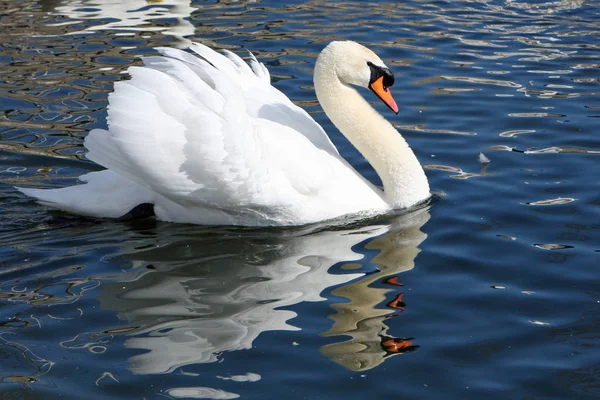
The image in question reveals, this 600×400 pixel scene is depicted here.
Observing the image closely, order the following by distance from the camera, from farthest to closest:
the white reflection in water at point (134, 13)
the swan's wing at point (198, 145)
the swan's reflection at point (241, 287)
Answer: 1. the white reflection in water at point (134, 13)
2. the swan's wing at point (198, 145)
3. the swan's reflection at point (241, 287)

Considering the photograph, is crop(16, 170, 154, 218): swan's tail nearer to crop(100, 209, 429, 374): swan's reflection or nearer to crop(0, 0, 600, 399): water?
crop(0, 0, 600, 399): water

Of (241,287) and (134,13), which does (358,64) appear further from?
(134,13)

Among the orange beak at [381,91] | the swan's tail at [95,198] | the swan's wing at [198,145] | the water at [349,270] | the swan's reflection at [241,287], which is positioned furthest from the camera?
the orange beak at [381,91]

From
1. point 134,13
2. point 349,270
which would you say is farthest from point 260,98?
point 134,13

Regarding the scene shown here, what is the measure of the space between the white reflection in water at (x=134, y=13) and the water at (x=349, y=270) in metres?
1.33

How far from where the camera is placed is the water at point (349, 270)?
5.10 meters

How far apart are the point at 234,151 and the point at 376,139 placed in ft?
4.62

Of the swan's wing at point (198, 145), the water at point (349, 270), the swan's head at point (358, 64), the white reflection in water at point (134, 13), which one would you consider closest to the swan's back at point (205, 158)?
the swan's wing at point (198, 145)

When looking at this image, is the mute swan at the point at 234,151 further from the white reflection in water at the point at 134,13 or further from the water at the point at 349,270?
the white reflection in water at the point at 134,13

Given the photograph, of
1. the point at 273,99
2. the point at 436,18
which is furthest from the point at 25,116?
the point at 436,18

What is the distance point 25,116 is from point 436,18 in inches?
224

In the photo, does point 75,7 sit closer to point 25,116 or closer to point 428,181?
point 25,116

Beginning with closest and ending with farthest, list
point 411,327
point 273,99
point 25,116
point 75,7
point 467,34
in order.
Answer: point 411,327, point 273,99, point 25,116, point 467,34, point 75,7

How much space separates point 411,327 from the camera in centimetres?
562
